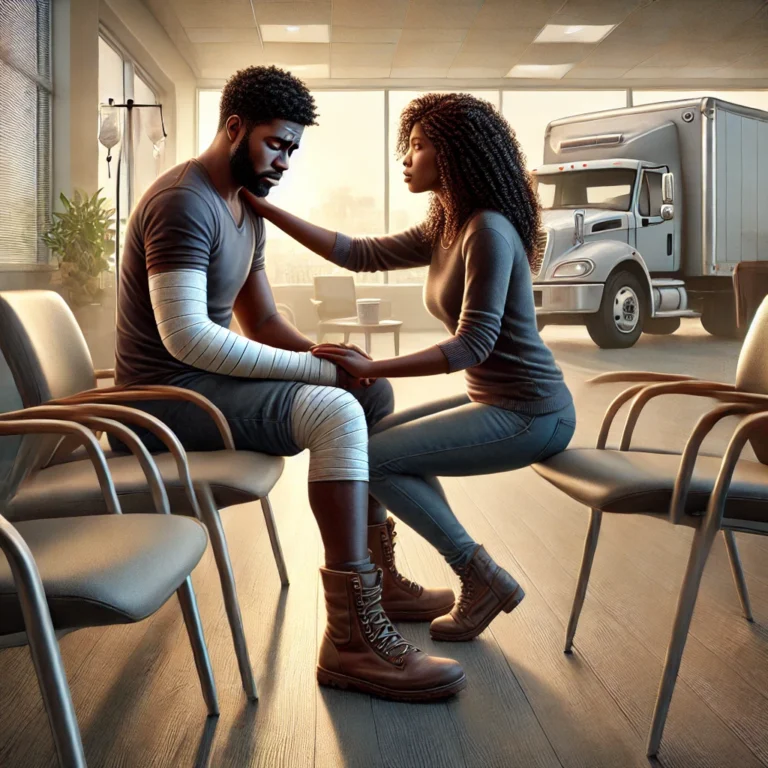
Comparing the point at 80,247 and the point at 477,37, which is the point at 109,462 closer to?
the point at 80,247

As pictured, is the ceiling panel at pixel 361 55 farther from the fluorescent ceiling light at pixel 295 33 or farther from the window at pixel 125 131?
the window at pixel 125 131

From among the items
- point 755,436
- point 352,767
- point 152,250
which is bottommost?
point 352,767

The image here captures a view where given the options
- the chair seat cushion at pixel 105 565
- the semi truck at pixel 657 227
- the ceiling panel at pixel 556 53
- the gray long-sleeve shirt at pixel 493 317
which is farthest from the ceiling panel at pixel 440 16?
the chair seat cushion at pixel 105 565

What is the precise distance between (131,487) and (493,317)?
0.78 m

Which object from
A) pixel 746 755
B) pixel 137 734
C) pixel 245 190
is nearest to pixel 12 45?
pixel 245 190

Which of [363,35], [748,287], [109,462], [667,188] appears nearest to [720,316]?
[748,287]

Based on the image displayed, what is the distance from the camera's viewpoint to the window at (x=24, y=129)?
4414mm

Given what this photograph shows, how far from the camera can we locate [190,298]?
5.63ft

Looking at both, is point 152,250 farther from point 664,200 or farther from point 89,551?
point 664,200

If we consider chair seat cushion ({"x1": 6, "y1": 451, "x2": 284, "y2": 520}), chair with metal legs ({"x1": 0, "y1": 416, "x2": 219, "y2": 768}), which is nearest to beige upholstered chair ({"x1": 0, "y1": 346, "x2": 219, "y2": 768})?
chair with metal legs ({"x1": 0, "y1": 416, "x2": 219, "y2": 768})

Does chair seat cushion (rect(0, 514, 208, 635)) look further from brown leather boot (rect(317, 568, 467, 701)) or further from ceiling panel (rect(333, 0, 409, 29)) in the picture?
ceiling panel (rect(333, 0, 409, 29))

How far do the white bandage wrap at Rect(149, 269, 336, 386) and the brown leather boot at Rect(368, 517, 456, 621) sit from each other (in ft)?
1.42

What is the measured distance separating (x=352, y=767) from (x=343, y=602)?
31 cm

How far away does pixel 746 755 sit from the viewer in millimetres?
1366
